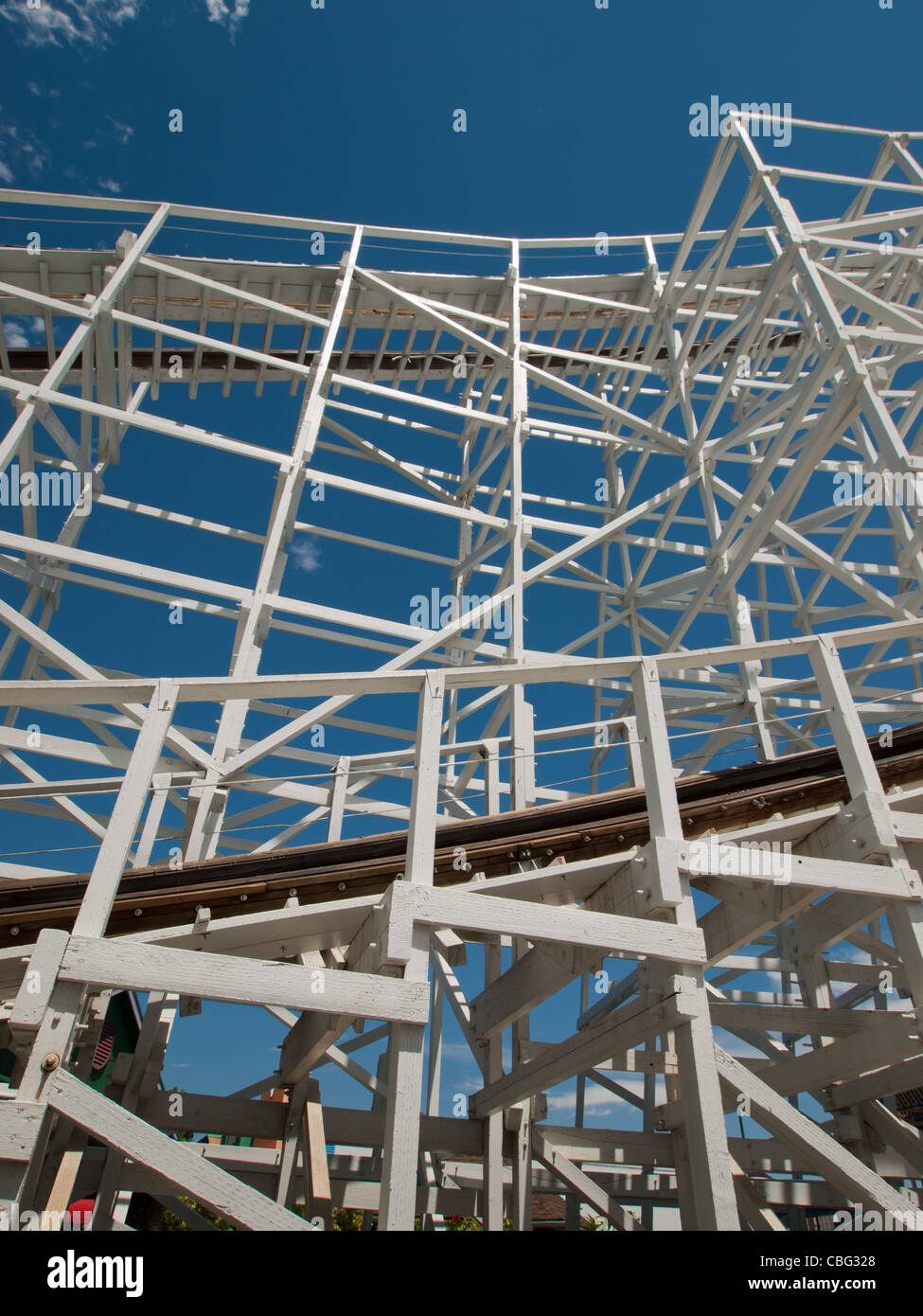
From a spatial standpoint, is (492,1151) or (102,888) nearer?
(102,888)

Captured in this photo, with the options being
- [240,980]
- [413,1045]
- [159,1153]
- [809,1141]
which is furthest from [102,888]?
[809,1141]

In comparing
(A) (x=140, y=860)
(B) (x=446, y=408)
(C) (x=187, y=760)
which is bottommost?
(A) (x=140, y=860)

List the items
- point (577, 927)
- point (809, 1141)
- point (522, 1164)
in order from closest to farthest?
→ point (577, 927) → point (809, 1141) → point (522, 1164)

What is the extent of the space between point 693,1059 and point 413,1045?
1.28 meters

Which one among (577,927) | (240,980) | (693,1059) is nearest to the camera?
(240,980)

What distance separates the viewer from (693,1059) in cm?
385

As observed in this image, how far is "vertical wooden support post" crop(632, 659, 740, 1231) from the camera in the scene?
11.7 feet

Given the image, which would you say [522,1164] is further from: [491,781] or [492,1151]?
[491,781]

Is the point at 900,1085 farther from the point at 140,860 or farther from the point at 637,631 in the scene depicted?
the point at 637,631

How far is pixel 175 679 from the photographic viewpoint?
4.00 meters

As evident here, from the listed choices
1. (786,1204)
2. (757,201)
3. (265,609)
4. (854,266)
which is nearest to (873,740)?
(786,1204)

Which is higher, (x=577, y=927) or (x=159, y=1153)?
(x=577, y=927)
